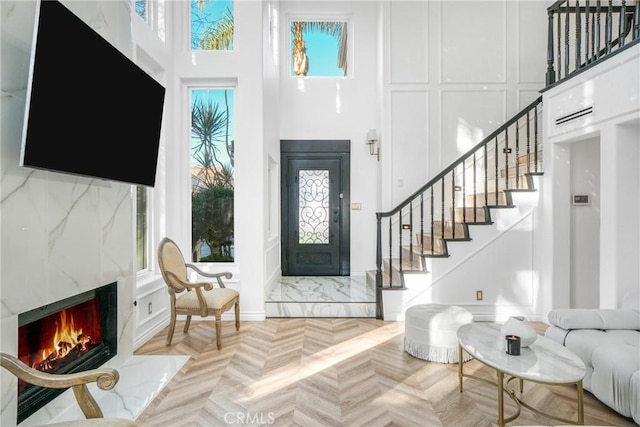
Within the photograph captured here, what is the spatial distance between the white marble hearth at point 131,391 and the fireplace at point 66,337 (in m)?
0.13

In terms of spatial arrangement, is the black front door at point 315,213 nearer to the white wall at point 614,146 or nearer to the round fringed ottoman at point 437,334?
the round fringed ottoman at point 437,334

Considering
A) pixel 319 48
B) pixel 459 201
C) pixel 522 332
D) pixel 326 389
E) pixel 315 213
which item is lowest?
pixel 326 389

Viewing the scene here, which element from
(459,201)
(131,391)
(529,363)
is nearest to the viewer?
(529,363)

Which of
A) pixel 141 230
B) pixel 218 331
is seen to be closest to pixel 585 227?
pixel 218 331

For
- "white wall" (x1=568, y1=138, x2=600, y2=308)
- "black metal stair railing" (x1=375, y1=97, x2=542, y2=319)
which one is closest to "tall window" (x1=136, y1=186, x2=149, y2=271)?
"black metal stair railing" (x1=375, y1=97, x2=542, y2=319)

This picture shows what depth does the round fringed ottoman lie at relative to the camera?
10.0 feet

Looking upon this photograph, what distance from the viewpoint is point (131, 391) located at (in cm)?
254

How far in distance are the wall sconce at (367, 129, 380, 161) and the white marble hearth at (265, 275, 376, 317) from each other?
2.24 m

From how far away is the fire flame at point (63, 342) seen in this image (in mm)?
2191

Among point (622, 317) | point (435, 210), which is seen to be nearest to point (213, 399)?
point (622, 317)

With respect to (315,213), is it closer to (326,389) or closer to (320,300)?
(320,300)

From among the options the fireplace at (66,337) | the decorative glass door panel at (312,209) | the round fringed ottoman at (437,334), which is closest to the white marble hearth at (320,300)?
the decorative glass door panel at (312,209)

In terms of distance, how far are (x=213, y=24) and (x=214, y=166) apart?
1.78m

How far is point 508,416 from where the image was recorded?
2.23m
